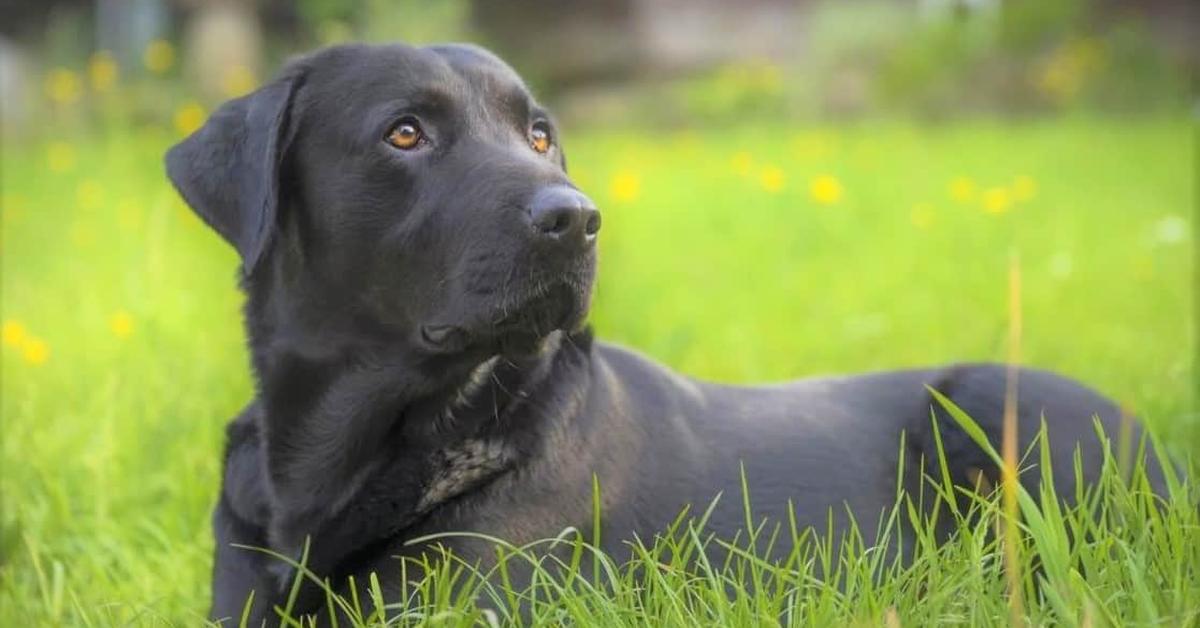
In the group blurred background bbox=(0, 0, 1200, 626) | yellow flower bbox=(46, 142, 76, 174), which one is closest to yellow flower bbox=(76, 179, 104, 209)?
blurred background bbox=(0, 0, 1200, 626)

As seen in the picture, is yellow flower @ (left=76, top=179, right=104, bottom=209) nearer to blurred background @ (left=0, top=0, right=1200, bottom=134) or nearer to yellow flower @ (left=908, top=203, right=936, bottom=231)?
blurred background @ (left=0, top=0, right=1200, bottom=134)

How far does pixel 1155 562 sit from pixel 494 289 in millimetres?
1231

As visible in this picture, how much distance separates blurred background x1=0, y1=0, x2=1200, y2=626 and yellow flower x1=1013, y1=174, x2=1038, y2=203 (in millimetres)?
79

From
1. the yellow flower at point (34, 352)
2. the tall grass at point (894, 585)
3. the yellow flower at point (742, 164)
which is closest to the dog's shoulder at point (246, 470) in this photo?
the tall grass at point (894, 585)

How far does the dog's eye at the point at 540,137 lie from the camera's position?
2.97 metres

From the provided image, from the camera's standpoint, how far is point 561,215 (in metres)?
2.38

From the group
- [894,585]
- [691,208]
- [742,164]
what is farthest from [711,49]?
[894,585]

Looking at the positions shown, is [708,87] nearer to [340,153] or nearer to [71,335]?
[71,335]

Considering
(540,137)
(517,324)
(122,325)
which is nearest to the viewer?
(517,324)

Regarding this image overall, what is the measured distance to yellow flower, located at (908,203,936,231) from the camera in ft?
25.9

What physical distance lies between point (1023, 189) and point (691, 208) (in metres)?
2.51

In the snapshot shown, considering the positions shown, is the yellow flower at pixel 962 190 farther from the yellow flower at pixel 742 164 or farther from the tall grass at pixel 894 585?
the tall grass at pixel 894 585

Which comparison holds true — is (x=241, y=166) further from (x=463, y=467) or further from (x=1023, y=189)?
(x=1023, y=189)

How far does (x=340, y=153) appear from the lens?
2.72 metres
